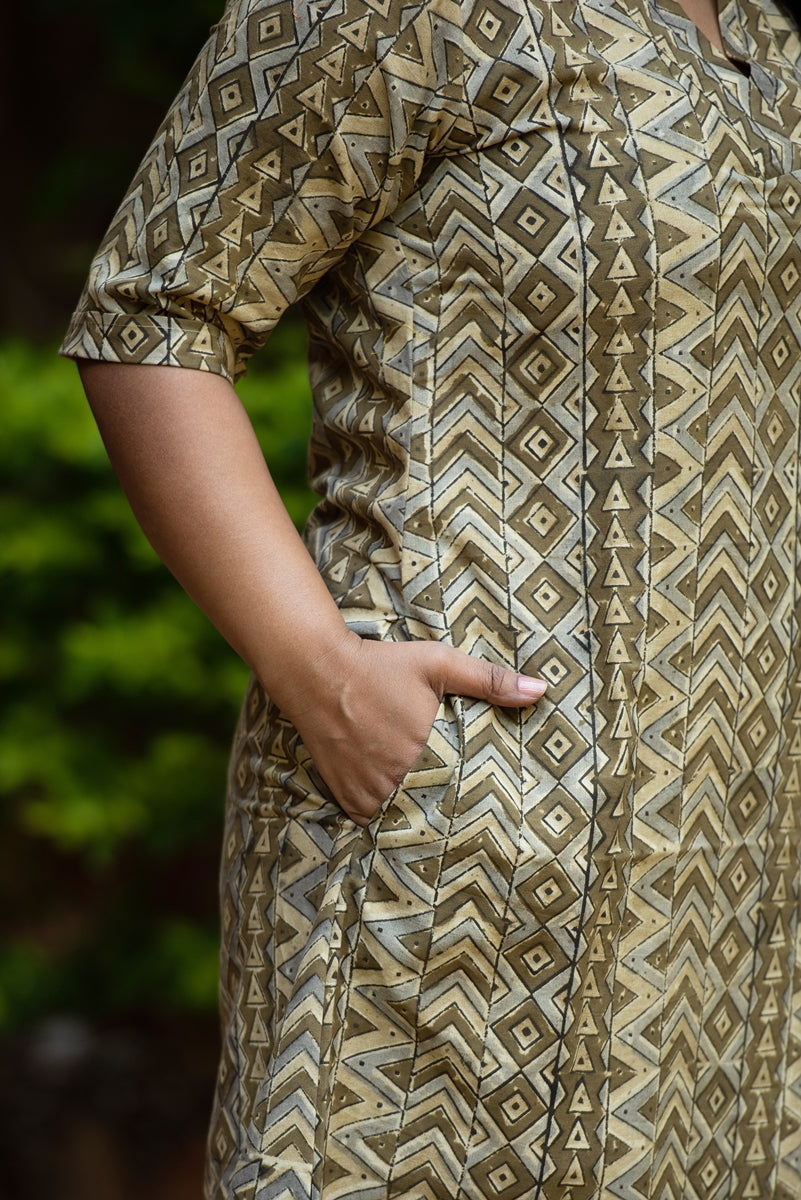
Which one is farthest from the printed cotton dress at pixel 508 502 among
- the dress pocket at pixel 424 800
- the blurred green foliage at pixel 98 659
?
the blurred green foliage at pixel 98 659

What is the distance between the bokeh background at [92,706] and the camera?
2.24 metres

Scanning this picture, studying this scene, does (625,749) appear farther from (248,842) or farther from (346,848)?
(248,842)

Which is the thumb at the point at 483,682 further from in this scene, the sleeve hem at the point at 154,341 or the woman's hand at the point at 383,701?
the sleeve hem at the point at 154,341

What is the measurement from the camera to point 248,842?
42.3 inches

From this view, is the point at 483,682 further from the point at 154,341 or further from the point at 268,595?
the point at 154,341

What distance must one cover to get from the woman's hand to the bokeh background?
1.28 metres

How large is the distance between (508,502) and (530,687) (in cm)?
15

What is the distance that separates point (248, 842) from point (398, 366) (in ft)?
1.40

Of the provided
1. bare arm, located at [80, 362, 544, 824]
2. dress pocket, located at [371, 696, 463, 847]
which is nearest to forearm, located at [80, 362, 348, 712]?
bare arm, located at [80, 362, 544, 824]

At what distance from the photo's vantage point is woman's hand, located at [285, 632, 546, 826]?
0.96 m

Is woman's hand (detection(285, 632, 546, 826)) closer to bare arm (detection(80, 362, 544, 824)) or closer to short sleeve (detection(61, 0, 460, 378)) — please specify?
bare arm (detection(80, 362, 544, 824))

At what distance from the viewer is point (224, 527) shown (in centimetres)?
99

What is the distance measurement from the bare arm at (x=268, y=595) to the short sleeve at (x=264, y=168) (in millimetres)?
40

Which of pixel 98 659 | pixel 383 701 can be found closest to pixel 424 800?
pixel 383 701
